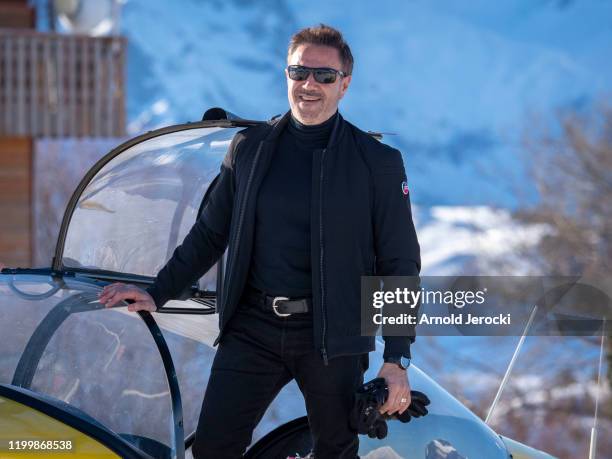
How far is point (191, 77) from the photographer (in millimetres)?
86562

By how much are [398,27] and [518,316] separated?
3207 inches

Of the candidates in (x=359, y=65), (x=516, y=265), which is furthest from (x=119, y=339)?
(x=359, y=65)

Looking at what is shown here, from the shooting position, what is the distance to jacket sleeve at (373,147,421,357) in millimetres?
3064

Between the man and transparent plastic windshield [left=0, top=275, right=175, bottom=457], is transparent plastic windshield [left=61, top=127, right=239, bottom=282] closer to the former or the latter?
transparent plastic windshield [left=0, top=275, right=175, bottom=457]

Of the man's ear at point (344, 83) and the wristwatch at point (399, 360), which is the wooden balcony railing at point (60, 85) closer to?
the man's ear at point (344, 83)

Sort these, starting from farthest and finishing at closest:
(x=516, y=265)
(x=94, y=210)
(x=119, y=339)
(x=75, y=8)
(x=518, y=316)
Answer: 1. (x=516, y=265)
2. (x=75, y=8)
3. (x=518, y=316)
4. (x=94, y=210)
5. (x=119, y=339)

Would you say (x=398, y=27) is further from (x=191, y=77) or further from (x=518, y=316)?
(x=518, y=316)

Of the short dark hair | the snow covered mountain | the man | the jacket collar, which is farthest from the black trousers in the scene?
the snow covered mountain

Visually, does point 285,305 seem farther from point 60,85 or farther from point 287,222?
point 60,85

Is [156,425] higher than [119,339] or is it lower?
lower

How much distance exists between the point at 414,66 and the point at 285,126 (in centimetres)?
8269

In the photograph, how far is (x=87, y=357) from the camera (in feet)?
10.6

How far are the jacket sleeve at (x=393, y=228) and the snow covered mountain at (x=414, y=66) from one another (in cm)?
6912

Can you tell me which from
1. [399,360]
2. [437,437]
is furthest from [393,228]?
[437,437]
